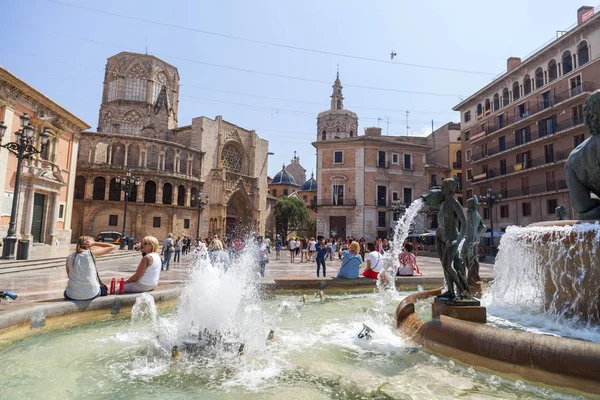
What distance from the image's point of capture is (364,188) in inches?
1484

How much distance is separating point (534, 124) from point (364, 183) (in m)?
15.8

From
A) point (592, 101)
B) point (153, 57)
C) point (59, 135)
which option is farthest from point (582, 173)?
point (153, 57)

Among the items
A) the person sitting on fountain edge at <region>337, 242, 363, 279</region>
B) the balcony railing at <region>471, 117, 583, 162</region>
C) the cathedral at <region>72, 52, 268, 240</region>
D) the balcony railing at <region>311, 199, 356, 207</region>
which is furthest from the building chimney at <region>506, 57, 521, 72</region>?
Result: the person sitting on fountain edge at <region>337, 242, 363, 279</region>

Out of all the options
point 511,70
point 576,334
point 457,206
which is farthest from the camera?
point 511,70

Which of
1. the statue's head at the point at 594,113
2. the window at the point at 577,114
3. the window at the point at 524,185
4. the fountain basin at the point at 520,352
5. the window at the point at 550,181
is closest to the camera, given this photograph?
the fountain basin at the point at 520,352

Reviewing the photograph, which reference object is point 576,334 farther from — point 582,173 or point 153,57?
point 153,57

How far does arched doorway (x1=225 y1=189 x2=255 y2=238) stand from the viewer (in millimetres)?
47406

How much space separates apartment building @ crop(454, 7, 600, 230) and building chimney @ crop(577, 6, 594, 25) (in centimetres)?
2

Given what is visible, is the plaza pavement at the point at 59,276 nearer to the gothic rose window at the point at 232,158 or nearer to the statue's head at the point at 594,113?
the statue's head at the point at 594,113

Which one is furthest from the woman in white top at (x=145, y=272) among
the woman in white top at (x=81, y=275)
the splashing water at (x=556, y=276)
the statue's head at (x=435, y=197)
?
the splashing water at (x=556, y=276)

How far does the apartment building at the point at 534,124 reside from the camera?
86.1 ft

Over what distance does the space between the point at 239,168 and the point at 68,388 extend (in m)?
48.3

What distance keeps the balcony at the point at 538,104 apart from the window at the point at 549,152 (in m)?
2.91

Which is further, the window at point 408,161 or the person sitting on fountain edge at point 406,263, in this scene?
the window at point 408,161
